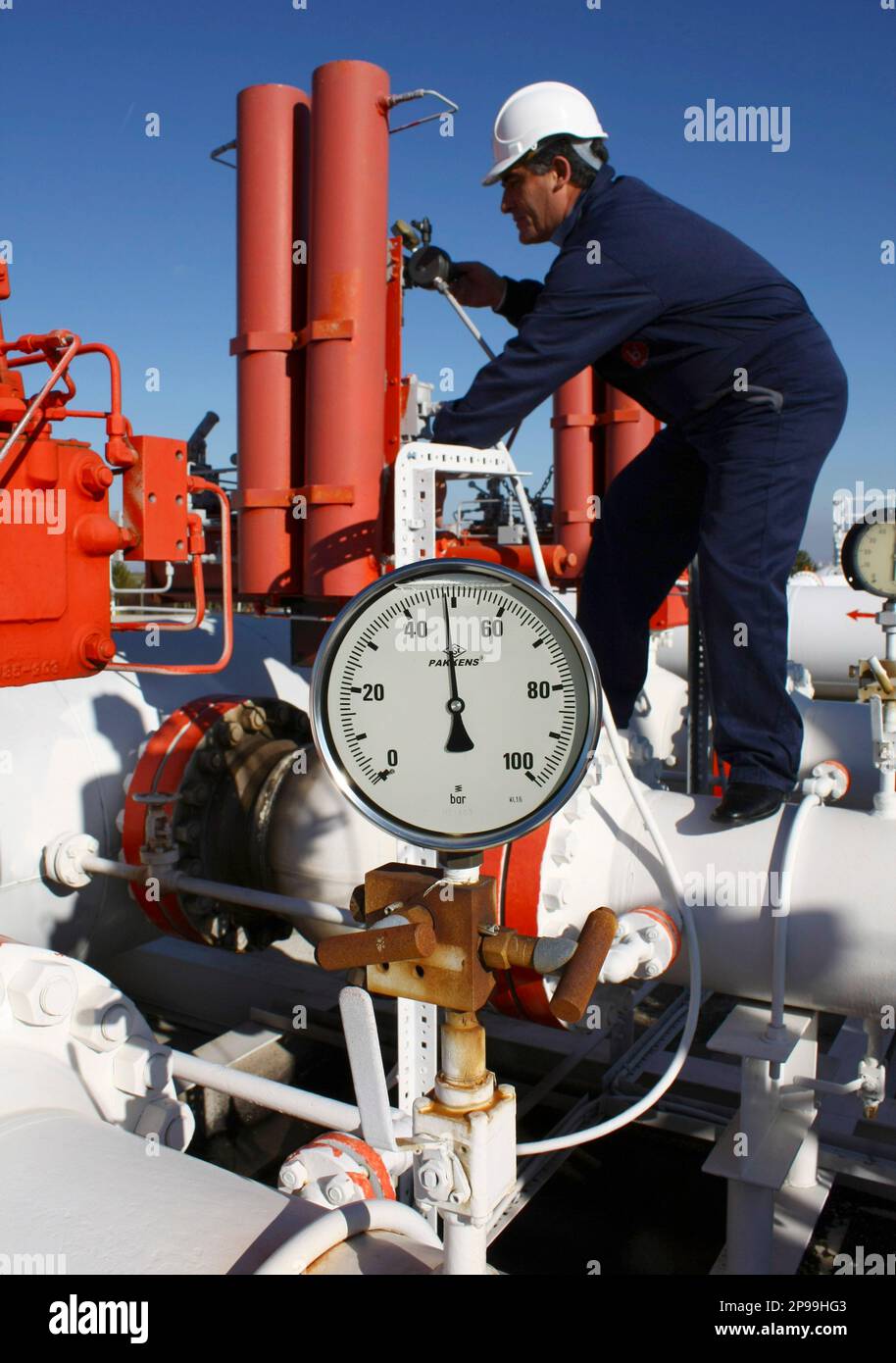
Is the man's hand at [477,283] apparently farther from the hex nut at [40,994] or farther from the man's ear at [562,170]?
the hex nut at [40,994]

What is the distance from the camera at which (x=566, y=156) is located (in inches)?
84.4

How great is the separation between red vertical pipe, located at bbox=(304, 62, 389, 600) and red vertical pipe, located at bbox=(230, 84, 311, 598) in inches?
5.0

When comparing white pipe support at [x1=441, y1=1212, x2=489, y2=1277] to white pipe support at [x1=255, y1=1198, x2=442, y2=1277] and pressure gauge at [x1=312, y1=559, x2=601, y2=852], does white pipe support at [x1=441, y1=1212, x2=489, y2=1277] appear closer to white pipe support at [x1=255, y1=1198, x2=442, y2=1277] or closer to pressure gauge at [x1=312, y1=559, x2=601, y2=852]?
white pipe support at [x1=255, y1=1198, x2=442, y2=1277]

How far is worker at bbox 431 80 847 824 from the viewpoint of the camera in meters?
2.02

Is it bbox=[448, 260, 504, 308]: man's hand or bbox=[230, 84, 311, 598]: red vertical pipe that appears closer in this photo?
bbox=[448, 260, 504, 308]: man's hand

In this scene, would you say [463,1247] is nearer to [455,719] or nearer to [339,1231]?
[339,1231]

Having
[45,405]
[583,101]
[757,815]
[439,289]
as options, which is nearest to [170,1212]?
[757,815]

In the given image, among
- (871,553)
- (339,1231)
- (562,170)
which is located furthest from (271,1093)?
(871,553)

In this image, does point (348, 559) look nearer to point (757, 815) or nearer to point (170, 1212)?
point (757, 815)

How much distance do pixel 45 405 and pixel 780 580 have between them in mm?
1599

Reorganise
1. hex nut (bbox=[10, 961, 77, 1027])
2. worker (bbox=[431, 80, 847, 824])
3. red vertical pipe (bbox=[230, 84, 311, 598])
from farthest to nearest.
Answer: red vertical pipe (bbox=[230, 84, 311, 598])
worker (bbox=[431, 80, 847, 824])
hex nut (bbox=[10, 961, 77, 1027])

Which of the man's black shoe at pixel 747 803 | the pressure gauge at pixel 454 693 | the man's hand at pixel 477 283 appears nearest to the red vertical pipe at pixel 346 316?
the man's hand at pixel 477 283

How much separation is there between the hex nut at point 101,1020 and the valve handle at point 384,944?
75 cm

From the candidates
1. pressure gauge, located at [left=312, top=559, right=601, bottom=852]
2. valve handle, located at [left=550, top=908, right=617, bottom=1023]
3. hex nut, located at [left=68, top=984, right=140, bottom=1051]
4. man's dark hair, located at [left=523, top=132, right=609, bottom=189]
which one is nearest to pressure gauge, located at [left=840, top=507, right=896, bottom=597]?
man's dark hair, located at [left=523, top=132, right=609, bottom=189]
